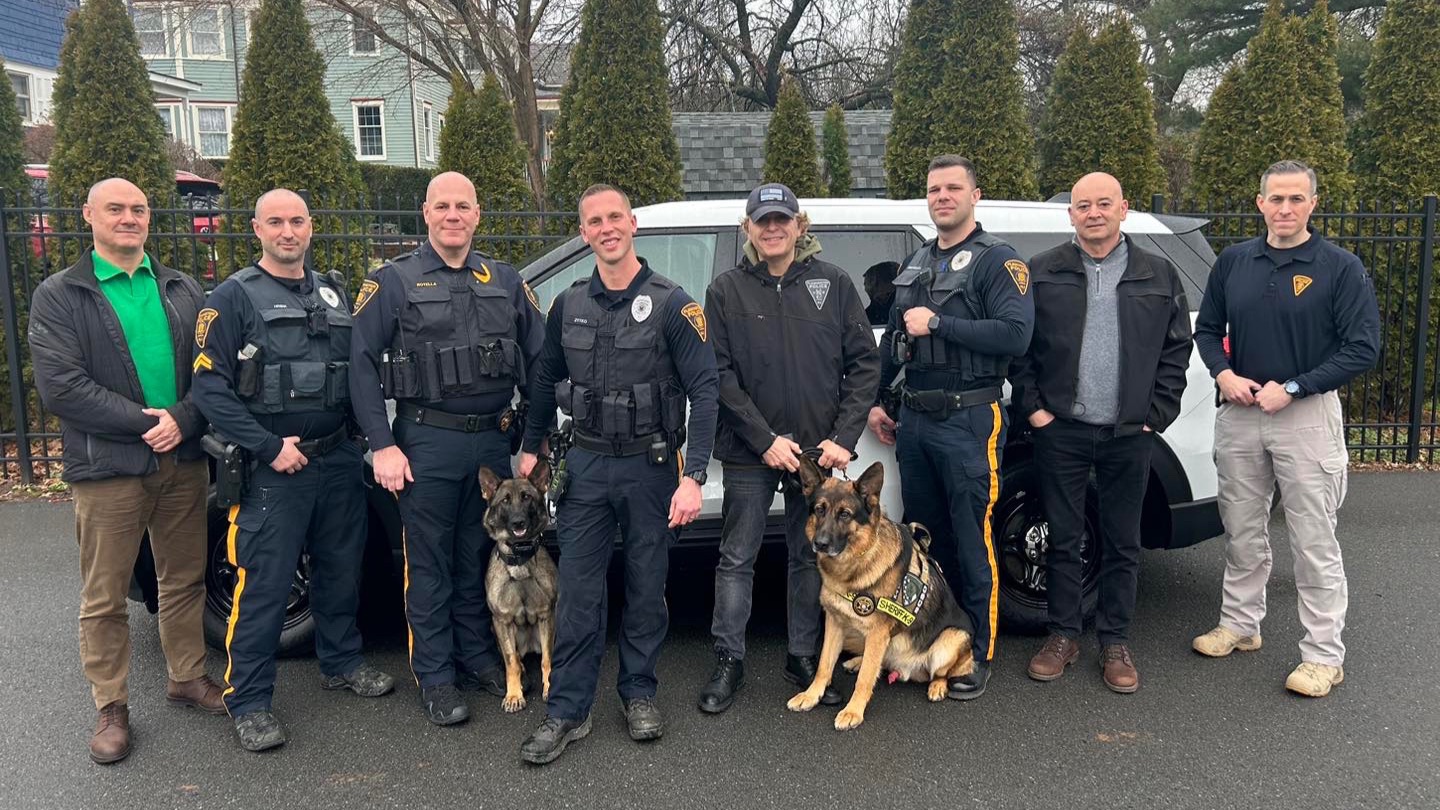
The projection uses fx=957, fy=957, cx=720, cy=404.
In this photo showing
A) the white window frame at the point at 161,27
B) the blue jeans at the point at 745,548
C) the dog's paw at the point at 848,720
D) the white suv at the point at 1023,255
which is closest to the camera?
the dog's paw at the point at 848,720

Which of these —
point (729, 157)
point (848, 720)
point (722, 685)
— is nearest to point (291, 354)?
point (722, 685)

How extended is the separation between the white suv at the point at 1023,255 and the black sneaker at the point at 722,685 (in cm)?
57

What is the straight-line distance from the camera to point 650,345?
11.0 feet

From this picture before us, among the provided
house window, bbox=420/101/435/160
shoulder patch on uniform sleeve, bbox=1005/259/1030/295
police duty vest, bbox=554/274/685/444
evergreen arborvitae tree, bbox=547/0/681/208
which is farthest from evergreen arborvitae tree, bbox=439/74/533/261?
house window, bbox=420/101/435/160

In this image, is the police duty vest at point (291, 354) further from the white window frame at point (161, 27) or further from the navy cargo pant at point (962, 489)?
the white window frame at point (161, 27)

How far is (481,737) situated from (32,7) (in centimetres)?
2879

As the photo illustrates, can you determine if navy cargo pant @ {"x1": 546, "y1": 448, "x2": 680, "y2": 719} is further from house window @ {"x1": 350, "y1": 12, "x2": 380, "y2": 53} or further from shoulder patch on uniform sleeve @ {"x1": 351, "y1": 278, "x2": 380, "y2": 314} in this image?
house window @ {"x1": 350, "y1": 12, "x2": 380, "y2": 53}

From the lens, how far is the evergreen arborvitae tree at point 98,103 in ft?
26.0

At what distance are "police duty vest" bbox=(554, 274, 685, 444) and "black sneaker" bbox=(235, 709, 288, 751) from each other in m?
1.56

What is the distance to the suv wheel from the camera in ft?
14.3

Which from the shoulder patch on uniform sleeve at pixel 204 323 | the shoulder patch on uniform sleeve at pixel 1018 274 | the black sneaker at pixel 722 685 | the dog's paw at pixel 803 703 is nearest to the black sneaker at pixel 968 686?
the dog's paw at pixel 803 703

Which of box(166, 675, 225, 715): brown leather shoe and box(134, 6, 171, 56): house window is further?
box(134, 6, 171, 56): house window

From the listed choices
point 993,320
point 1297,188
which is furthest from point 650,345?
point 1297,188

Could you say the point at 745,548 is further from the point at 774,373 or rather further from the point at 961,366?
the point at 961,366
